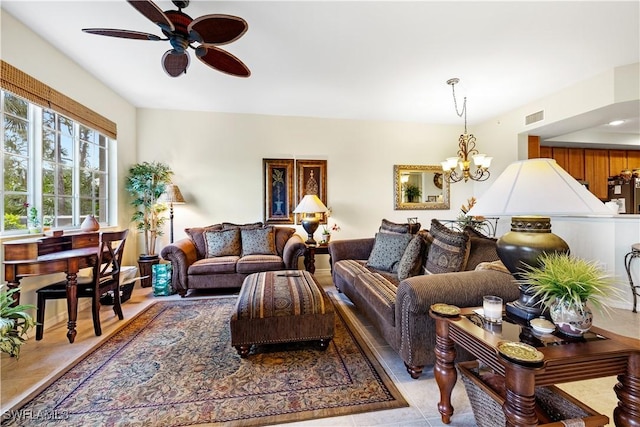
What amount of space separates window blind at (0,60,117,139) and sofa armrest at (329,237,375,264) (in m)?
3.23

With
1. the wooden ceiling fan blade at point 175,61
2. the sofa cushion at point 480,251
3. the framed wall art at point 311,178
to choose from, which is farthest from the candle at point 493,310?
the framed wall art at point 311,178

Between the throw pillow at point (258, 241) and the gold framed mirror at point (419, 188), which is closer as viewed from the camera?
the throw pillow at point (258, 241)

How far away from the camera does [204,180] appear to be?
14.4ft

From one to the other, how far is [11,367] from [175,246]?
1722mm

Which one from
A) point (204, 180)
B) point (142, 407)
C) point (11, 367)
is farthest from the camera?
point (204, 180)

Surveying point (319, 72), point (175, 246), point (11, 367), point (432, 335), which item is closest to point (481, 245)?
point (432, 335)

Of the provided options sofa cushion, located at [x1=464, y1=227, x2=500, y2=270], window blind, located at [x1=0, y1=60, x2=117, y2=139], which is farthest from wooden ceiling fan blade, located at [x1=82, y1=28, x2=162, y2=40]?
sofa cushion, located at [x1=464, y1=227, x2=500, y2=270]

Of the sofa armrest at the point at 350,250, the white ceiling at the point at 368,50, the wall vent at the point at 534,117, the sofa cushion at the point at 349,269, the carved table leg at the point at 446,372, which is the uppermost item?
the white ceiling at the point at 368,50

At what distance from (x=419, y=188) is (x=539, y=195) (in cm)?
390

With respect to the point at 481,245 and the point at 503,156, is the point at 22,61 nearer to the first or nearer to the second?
the point at 481,245

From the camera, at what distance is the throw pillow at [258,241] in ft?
12.9

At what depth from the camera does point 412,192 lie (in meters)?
4.96

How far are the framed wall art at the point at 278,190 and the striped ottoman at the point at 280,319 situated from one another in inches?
95.4

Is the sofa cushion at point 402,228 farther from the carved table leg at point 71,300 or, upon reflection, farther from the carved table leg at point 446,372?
the carved table leg at point 71,300
